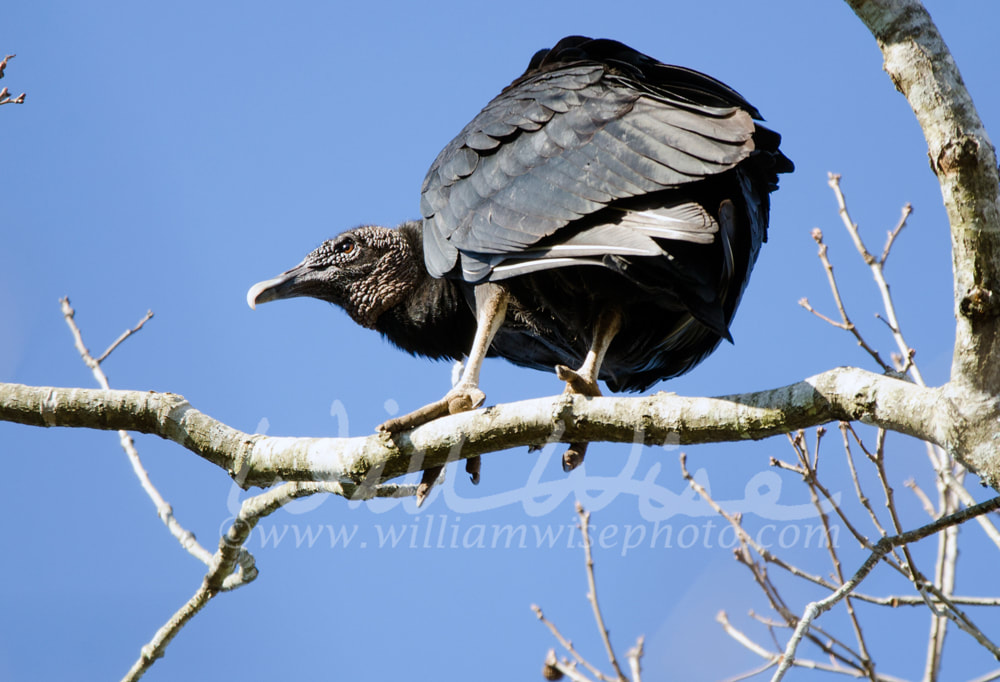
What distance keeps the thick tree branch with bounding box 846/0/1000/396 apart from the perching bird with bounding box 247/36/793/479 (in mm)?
866

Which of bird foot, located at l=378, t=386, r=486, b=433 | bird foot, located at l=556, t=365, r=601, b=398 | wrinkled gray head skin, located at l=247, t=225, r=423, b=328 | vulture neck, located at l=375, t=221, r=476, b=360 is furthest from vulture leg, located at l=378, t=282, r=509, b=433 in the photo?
wrinkled gray head skin, located at l=247, t=225, r=423, b=328

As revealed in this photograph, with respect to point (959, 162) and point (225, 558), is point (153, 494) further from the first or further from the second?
point (959, 162)

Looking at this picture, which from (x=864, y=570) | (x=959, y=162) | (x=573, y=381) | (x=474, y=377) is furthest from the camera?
(x=474, y=377)

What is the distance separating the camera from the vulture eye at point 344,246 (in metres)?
5.16

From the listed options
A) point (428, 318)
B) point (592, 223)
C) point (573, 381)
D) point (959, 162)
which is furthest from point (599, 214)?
point (428, 318)

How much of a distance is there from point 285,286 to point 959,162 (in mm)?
3519

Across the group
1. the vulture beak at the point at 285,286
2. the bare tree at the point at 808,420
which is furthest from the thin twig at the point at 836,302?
the vulture beak at the point at 285,286

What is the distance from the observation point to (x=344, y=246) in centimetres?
518

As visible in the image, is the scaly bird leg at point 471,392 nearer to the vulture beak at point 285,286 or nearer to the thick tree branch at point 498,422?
the thick tree branch at point 498,422

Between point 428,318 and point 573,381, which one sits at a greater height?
point 428,318

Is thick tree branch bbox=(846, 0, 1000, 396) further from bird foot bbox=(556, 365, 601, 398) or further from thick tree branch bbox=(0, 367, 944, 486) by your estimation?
bird foot bbox=(556, 365, 601, 398)

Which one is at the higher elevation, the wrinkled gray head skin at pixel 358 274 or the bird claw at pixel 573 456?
the wrinkled gray head skin at pixel 358 274

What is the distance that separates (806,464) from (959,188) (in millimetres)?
1751

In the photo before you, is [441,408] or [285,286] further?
[285,286]
